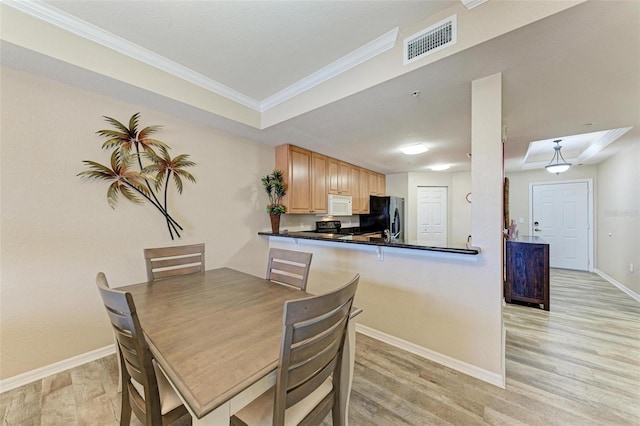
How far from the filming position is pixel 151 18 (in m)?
1.66

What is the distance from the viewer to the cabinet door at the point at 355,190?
493cm

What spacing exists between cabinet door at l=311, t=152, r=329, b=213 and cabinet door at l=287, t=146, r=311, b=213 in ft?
0.31

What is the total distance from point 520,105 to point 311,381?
9.79 ft

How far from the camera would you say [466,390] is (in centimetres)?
167

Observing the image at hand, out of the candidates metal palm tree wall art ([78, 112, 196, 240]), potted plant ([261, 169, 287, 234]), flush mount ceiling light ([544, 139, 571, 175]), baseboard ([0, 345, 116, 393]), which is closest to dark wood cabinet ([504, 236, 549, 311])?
flush mount ceiling light ([544, 139, 571, 175])

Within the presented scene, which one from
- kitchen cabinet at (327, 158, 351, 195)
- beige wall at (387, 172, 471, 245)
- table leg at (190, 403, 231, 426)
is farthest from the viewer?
beige wall at (387, 172, 471, 245)

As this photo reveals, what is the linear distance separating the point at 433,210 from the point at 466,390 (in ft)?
16.5

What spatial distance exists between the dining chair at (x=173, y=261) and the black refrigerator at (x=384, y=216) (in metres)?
3.92

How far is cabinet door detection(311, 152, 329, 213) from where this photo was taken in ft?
12.8

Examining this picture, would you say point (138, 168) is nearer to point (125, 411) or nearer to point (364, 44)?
point (125, 411)

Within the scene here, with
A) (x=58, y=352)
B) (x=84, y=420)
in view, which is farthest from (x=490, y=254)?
(x=58, y=352)

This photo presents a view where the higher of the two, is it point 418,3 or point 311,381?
point 418,3

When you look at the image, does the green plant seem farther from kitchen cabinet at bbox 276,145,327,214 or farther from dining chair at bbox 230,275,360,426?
dining chair at bbox 230,275,360,426

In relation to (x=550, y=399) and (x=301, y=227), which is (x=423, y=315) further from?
(x=301, y=227)
